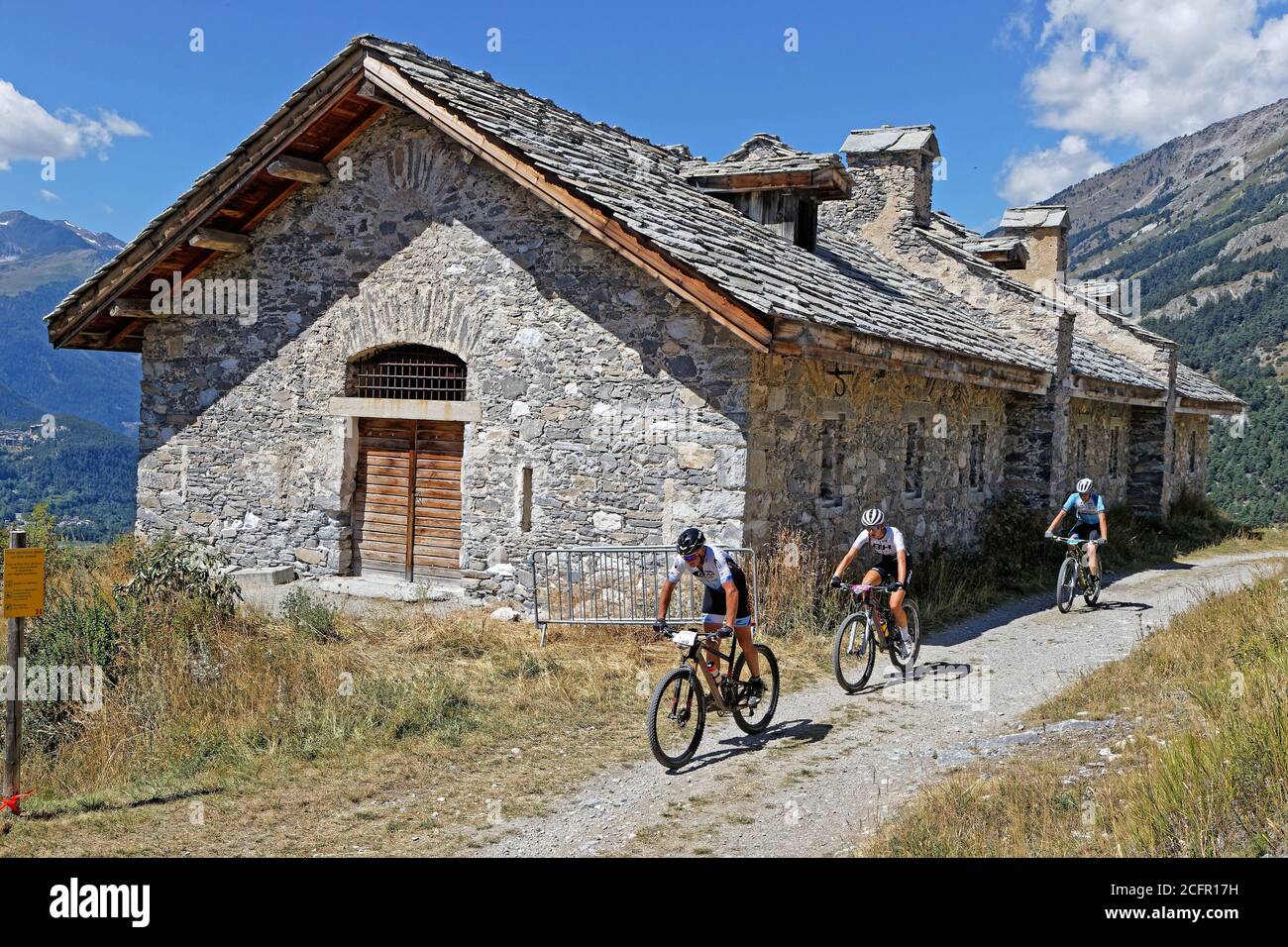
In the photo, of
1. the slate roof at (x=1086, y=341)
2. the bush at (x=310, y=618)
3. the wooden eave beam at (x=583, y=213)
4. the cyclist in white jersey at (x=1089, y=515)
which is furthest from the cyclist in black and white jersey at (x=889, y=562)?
the slate roof at (x=1086, y=341)

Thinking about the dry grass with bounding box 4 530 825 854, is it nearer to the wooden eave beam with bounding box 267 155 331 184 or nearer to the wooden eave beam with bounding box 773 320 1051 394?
the wooden eave beam with bounding box 773 320 1051 394

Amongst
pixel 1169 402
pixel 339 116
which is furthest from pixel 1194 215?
pixel 339 116

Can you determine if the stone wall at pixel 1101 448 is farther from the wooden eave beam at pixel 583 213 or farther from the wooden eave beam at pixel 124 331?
the wooden eave beam at pixel 124 331

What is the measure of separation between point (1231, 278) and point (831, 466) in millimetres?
97868

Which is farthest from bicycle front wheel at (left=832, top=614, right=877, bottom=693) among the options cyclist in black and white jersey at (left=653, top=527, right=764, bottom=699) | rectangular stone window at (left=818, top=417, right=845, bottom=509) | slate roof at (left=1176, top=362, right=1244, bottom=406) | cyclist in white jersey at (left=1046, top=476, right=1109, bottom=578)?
slate roof at (left=1176, top=362, right=1244, bottom=406)

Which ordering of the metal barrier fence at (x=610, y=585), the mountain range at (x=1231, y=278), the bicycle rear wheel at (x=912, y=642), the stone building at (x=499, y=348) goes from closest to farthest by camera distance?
the bicycle rear wheel at (x=912, y=642), the metal barrier fence at (x=610, y=585), the stone building at (x=499, y=348), the mountain range at (x=1231, y=278)

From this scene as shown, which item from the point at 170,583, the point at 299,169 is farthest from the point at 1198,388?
the point at 170,583

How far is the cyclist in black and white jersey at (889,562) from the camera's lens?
8.97 meters

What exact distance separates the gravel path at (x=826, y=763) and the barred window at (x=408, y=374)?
5574 mm

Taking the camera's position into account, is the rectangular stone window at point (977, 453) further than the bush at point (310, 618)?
Yes

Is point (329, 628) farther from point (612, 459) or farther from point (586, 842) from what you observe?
point (586, 842)

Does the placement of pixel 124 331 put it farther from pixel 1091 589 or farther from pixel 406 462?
pixel 1091 589

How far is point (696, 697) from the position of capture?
7.40 meters

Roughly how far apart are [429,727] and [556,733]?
95 cm
